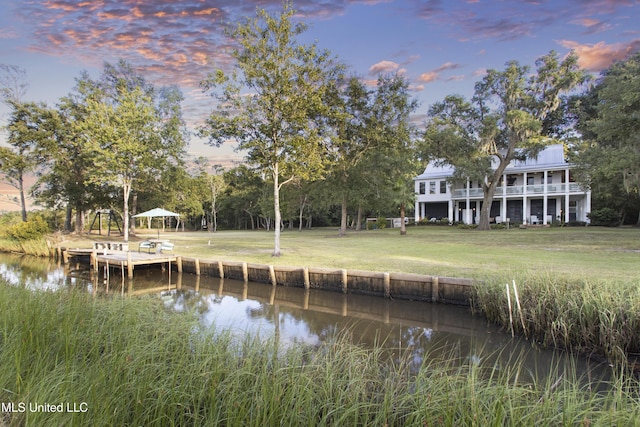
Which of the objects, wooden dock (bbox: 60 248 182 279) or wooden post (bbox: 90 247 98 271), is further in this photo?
wooden post (bbox: 90 247 98 271)

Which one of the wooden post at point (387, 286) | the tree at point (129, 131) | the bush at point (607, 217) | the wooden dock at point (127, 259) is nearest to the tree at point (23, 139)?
the tree at point (129, 131)

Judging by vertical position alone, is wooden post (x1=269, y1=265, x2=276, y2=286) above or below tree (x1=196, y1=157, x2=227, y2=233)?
below

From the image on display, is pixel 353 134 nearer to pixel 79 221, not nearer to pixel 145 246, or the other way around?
pixel 145 246

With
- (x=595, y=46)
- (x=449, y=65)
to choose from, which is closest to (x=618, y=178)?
(x=595, y=46)

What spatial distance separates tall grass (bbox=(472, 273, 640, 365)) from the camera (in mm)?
6172

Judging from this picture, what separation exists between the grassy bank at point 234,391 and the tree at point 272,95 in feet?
42.3

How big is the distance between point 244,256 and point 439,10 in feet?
45.2

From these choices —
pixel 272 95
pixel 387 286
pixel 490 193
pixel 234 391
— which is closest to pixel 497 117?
pixel 490 193

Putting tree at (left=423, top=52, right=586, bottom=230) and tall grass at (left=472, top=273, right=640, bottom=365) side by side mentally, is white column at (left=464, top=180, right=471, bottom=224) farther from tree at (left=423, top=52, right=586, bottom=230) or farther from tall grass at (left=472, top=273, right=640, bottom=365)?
tall grass at (left=472, top=273, right=640, bottom=365)

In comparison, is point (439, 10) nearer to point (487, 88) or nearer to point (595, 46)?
point (595, 46)

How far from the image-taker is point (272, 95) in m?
16.7

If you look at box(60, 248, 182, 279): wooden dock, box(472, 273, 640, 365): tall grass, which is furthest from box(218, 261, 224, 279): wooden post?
box(472, 273, 640, 365): tall grass

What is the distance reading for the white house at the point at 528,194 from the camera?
113 feet

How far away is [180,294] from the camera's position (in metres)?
12.5
